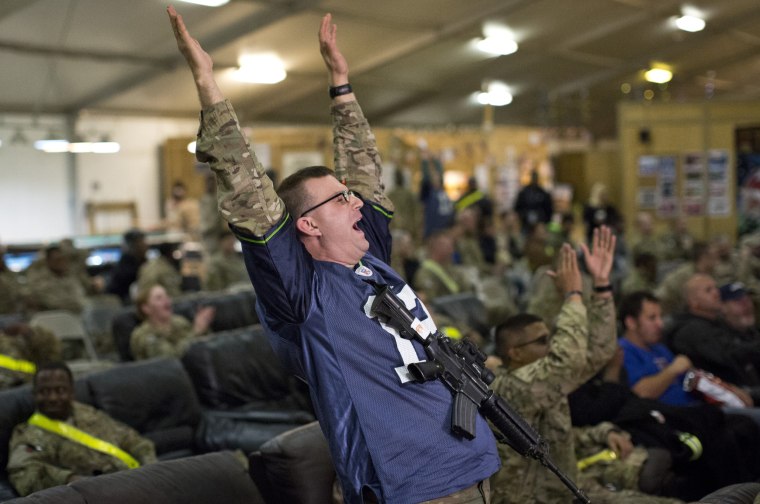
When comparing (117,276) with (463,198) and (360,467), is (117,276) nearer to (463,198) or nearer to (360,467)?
(463,198)

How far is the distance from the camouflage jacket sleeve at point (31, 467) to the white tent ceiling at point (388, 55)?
262 inches

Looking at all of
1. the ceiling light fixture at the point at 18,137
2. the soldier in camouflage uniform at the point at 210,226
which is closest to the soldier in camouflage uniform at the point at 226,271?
the soldier in camouflage uniform at the point at 210,226

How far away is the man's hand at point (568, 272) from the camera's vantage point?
3.12 metres

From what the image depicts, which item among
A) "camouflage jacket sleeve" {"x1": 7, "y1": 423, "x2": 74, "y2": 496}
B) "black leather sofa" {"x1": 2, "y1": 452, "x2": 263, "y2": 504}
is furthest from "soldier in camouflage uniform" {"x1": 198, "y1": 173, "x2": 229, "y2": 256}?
"black leather sofa" {"x1": 2, "y1": 452, "x2": 263, "y2": 504}

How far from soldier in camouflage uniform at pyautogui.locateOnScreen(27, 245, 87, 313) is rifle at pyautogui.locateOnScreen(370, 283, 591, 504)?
7.51 metres

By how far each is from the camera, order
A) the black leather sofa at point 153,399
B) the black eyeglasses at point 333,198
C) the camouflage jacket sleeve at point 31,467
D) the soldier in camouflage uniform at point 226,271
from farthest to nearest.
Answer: the soldier in camouflage uniform at point 226,271
the black leather sofa at point 153,399
the camouflage jacket sleeve at point 31,467
the black eyeglasses at point 333,198

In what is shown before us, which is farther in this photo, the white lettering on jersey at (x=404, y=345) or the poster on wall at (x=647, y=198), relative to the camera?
the poster on wall at (x=647, y=198)

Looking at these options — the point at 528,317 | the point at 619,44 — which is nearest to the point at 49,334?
the point at 528,317

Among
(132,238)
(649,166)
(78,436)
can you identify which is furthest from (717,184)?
(78,436)

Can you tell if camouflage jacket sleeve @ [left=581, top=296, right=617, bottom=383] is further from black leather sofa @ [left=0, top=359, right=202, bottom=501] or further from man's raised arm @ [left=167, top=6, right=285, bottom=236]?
black leather sofa @ [left=0, top=359, right=202, bottom=501]

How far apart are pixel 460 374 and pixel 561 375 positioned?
3.20ft

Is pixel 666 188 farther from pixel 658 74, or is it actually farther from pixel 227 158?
pixel 227 158

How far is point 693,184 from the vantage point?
47.2ft

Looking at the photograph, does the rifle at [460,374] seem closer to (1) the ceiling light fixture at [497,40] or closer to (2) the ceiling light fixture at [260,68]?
(2) the ceiling light fixture at [260,68]
